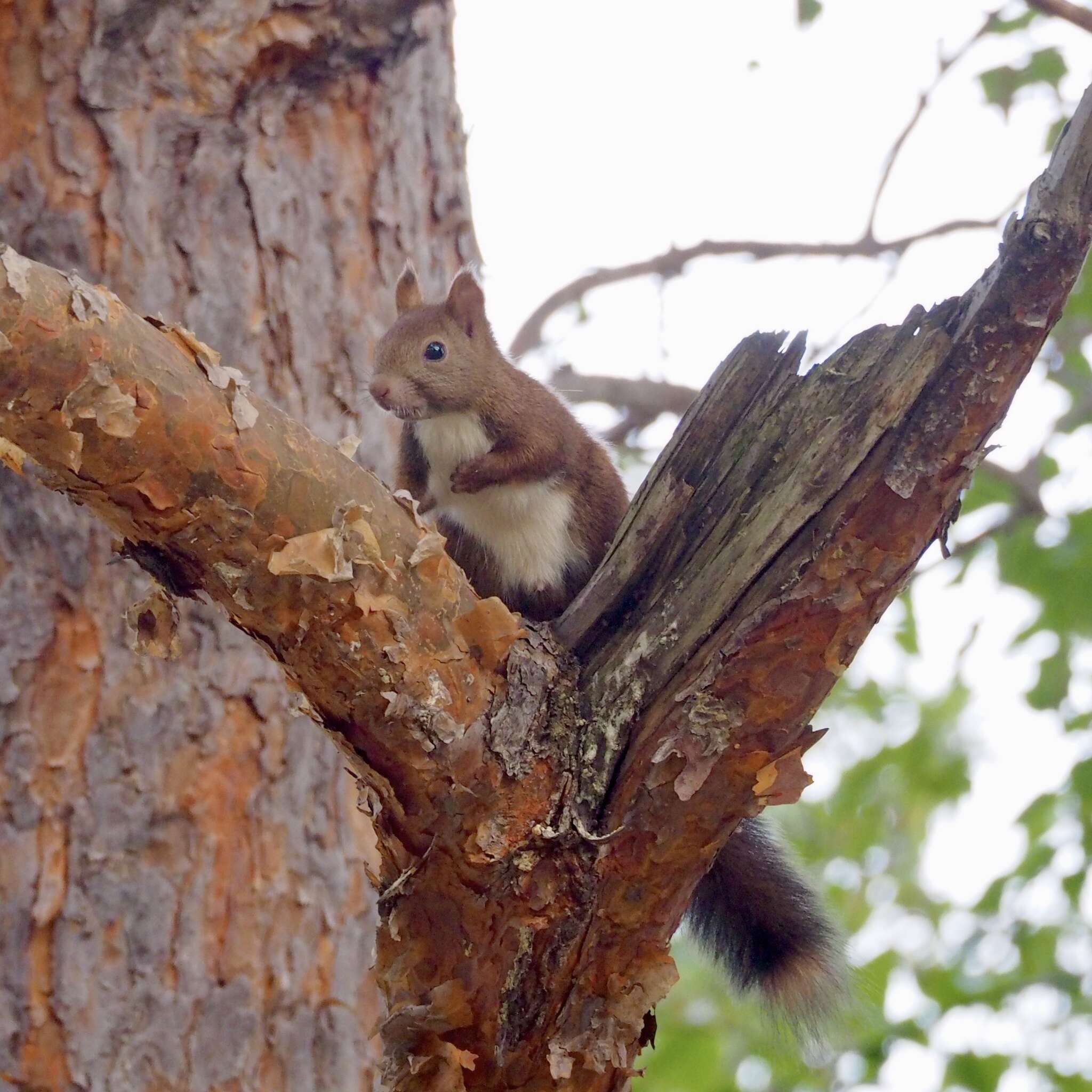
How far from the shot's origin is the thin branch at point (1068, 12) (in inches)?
85.5

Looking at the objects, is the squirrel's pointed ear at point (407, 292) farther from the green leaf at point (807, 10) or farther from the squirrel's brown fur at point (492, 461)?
the green leaf at point (807, 10)

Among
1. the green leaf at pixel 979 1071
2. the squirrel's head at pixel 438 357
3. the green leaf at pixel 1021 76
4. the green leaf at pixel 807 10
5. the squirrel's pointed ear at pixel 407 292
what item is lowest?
the green leaf at pixel 979 1071

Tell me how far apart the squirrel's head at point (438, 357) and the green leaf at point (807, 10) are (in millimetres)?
→ 1129

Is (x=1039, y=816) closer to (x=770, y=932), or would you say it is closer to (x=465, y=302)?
(x=770, y=932)

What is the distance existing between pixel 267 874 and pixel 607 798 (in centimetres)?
94

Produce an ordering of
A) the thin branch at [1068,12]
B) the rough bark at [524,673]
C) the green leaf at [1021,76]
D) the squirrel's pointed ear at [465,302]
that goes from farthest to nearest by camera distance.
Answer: the green leaf at [1021,76], the squirrel's pointed ear at [465,302], the thin branch at [1068,12], the rough bark at [524,673]

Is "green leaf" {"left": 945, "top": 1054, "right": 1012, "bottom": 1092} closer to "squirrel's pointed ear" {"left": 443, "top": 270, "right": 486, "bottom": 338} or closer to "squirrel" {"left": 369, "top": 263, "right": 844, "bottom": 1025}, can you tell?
"squirrel" {"left": 369, "top": 263, "right": 844, "bottom": 1025}

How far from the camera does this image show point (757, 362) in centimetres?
178

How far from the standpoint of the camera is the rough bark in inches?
61.8

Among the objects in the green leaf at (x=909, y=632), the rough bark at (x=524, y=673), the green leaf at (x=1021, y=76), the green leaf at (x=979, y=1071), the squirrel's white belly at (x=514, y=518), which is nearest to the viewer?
the rough bark at (x=524, y=673)

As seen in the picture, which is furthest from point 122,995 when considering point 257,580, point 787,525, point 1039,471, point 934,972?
point 1039,471

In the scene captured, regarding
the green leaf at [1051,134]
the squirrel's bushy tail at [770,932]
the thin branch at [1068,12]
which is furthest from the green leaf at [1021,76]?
the squirrel's bushy tail at [770,932]

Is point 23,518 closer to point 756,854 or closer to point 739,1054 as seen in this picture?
point 756,854

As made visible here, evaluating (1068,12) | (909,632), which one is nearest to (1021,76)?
(1068,12)
